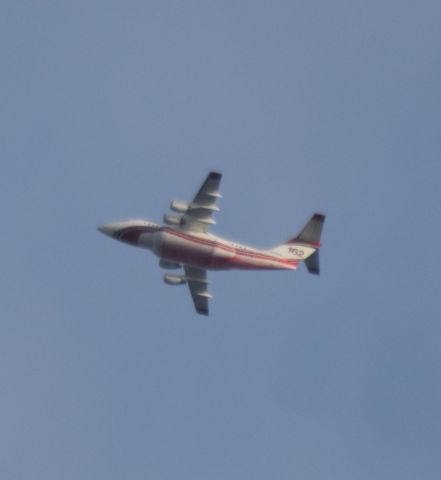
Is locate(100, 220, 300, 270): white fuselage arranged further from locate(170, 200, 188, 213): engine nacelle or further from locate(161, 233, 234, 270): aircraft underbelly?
locate(170, 200, 188, 213): engine nacelle

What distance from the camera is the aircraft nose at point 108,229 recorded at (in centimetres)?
11300

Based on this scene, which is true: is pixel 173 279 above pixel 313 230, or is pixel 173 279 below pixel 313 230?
below

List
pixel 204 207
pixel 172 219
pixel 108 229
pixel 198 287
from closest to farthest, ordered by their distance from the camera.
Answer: pixel 204 207 → pixel 172 219 → pixel 108 229 → pixel 198 287

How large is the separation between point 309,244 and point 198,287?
10.5 meters

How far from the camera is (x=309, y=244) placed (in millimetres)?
113375

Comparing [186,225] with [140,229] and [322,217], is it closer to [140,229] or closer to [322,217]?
[140,229]

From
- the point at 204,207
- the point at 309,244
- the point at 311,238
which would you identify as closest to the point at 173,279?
the point at 204,207

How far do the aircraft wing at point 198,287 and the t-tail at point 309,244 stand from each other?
23.1 feet

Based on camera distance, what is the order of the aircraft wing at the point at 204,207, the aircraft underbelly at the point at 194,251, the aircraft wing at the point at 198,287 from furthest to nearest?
the aircraft wing at the point at 198,287 → the aircraft underbelly at the point at 194,251 → the aircraft wing at the point at 204,207

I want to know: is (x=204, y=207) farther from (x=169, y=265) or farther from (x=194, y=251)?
(x=169, y=265)

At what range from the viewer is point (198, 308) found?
389 feet

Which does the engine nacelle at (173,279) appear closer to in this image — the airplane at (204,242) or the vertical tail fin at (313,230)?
the airplane at (204,242)

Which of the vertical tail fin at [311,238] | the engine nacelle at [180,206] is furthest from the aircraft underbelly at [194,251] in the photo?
the vertical tail fin at [311,238]

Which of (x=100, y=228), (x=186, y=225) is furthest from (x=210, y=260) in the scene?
(x=100, y=228)
